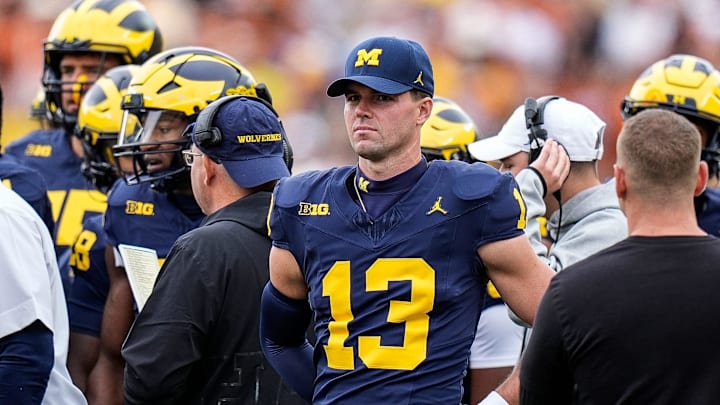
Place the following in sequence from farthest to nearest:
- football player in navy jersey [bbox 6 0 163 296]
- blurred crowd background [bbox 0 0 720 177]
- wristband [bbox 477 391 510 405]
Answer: blurred crowd background [bbox 0 0 720 177] → football player in navy jersey [bbox 6 0 163 296] → wristband [bbox 477 391 510 405]

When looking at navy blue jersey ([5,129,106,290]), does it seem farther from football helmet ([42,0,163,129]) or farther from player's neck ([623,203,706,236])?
player's neck ([623,203,706,236])

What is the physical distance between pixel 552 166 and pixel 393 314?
1216 mm

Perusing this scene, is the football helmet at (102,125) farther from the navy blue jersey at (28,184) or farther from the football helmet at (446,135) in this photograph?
the football helmet at (446,135)

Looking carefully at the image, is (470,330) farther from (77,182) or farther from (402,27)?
(402,27)

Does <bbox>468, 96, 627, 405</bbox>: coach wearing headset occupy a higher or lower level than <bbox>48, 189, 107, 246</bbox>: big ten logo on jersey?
higher

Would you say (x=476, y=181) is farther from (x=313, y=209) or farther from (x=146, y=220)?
(x=146, y=220)

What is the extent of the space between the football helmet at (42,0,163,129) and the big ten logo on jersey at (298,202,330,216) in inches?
133

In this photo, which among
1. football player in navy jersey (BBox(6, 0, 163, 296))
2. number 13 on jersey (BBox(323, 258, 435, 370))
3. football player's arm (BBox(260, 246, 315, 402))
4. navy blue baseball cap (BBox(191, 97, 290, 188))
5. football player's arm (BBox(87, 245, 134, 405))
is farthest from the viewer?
football player in navy jersey (BBox(6, 0, 163, 296))

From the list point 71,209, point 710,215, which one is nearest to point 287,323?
point 710,215

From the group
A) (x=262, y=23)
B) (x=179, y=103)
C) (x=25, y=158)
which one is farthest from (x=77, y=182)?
(x=262, y=23)

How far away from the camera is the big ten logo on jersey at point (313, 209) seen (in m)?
3.84

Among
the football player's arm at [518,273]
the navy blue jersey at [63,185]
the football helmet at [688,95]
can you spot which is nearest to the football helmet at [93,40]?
the navy blue jersey at [63,185]

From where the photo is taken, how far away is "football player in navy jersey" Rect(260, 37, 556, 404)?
3639 millimetres

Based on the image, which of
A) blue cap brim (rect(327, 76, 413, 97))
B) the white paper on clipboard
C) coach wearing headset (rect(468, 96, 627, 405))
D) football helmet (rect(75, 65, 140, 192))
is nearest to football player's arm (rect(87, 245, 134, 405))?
the white paper on clipboard
